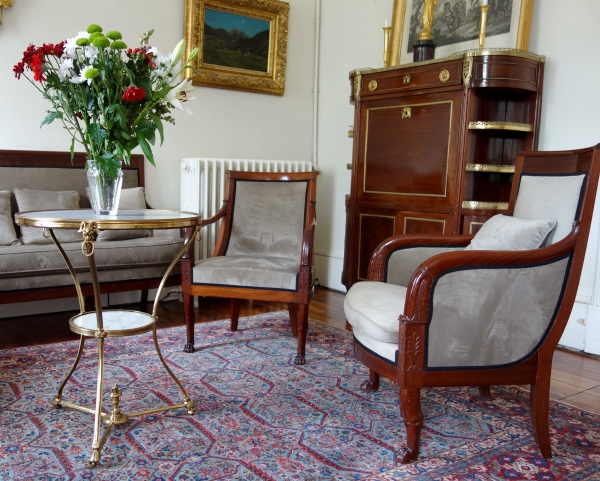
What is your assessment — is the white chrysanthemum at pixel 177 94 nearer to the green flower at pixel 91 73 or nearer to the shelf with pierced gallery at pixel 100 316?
the green flower at pixel 91 73

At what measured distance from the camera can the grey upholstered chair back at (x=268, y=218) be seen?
3431 mm

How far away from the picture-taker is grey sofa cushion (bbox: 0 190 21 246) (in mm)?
3262

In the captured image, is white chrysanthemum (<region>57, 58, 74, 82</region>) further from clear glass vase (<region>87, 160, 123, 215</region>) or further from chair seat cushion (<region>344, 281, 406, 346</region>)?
chair seat cushion (<region>344, 281, 406, 346</region>)

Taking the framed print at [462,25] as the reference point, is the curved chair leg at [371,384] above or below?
below

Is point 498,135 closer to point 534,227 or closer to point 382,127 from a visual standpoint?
point 382,127

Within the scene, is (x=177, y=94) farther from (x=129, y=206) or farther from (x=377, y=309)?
(x=129, y=206)

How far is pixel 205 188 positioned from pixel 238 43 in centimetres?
124

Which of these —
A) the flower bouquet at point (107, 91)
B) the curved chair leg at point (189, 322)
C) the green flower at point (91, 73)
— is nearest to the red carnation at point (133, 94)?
the flower bouquet at point (107, 91)

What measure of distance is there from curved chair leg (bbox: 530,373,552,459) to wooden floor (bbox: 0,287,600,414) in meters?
0.57

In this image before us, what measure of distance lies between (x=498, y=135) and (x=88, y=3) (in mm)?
2787

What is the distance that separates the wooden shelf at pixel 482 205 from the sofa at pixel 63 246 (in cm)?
158

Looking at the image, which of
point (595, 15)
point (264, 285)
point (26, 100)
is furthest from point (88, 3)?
point (595, 15)

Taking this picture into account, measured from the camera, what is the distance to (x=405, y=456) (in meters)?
1.87

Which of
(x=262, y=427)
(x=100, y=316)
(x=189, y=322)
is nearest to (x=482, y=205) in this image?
(x=189, y=322)
